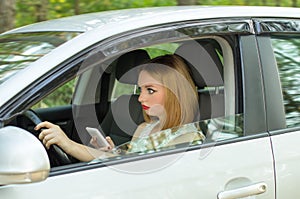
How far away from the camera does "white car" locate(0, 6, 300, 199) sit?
2008 mm

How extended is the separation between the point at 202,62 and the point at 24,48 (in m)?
0.92

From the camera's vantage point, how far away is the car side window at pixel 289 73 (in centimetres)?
263

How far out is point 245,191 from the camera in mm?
2326

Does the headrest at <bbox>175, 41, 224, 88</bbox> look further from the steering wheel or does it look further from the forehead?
the steering wheel

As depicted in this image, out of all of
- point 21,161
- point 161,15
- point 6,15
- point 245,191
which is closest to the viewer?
point 21,161

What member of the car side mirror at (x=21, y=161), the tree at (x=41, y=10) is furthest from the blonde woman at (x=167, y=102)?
the tree at (x=41, y=10)

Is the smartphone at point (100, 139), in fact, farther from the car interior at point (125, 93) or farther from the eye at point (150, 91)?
the eye at point (150, 91)

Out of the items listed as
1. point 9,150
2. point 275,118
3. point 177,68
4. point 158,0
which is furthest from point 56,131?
point 158,0

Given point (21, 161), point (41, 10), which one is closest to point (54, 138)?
point (21, 161)

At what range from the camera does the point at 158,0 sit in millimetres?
9656

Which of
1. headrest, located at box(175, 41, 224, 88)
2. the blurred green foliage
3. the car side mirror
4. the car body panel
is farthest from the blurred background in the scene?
the car side mirror

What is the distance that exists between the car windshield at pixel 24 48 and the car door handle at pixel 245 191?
0.92 m

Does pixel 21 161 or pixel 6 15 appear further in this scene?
pixel 6 15

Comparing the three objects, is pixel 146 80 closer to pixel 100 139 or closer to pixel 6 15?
pixel 100 139
